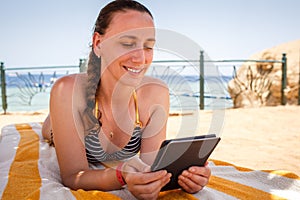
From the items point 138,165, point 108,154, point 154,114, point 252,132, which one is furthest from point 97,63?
point 252,132

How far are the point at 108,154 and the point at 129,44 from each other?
0.81 metres

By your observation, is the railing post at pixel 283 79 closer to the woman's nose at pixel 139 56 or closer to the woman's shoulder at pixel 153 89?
the woman's shoulder at pixel 153 89

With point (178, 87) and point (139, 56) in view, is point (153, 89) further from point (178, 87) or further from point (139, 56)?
point (178, 87)

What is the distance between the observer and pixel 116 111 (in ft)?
6.89

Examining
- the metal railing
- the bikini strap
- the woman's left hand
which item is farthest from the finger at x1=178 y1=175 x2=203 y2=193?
the metal railing

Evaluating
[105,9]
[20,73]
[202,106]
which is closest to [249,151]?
[105,9]

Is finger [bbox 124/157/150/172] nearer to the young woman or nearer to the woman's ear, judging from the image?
the young woman

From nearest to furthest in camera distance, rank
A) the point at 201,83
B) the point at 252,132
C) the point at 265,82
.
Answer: the point at 252,132
the point at 201,83
the point at 265,82

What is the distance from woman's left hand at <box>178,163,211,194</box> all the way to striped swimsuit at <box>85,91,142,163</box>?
55 centimetres

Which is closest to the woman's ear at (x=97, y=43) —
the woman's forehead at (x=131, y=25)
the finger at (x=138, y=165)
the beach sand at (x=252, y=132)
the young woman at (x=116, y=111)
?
the young woman at (x=116, y=111)

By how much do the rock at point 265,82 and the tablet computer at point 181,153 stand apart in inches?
304

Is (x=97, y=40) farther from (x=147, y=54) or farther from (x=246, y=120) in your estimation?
(x=246, y=120)

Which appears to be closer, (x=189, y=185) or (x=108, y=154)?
(x=189, y=185)

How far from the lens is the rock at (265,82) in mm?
9180
